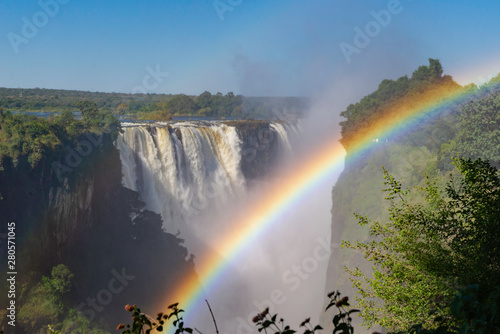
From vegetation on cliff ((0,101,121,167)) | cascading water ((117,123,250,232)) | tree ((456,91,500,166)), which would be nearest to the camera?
Result: vegetation on cliff ((0,101,121,167))

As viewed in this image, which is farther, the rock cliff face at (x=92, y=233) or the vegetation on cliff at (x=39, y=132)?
the vegetation on cliff at (x=39, y=132)

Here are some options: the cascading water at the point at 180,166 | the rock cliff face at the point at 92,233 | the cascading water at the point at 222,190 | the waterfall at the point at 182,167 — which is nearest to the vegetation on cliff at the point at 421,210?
the cascading water at the point at 222,190

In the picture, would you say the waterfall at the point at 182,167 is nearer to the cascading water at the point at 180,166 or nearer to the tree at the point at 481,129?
the cascading water at the point at 180,166

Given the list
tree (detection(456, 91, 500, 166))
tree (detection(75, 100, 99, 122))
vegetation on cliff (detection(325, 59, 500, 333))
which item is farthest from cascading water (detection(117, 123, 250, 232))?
tree (detection(456, 91, 500, 166))
